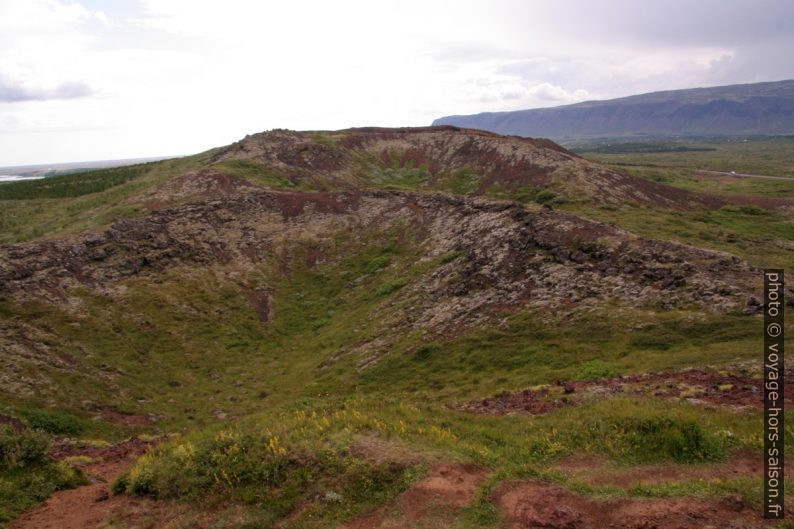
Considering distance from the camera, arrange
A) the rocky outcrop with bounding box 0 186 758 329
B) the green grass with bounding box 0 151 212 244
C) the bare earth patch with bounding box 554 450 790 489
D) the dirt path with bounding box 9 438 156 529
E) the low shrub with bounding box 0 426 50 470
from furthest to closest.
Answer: the green grass with bounding box 0 151 212 244 → the rocky outcrop with bounding box 0 186 758 329 → the low shrub with bounding box 0 426 50 470 → the dirt path with bounding box 9 438 156 529 → the bare earth patch with bounding box 554 450 790 489

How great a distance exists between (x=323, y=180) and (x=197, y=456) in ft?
223

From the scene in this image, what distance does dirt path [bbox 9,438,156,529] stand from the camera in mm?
14930

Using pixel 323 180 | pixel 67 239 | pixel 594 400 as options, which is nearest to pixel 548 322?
pixel 594 400

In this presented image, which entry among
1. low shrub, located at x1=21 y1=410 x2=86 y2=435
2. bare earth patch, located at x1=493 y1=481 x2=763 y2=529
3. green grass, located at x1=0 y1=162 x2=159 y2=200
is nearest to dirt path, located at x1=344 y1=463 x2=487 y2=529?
bare earth patch, located at x1=493 y1=481 x2=763 y2=529

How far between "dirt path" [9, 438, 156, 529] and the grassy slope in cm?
97

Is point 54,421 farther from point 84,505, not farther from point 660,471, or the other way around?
point 660,471

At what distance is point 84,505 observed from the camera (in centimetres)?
1612

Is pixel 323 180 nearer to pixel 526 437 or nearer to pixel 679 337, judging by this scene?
pixel 679 337

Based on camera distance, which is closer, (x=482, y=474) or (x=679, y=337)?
(x=482, y=474)

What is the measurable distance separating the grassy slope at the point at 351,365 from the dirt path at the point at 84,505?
3.19ft

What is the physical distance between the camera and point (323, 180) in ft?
267

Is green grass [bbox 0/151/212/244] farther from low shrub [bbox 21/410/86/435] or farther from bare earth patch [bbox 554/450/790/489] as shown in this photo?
bare earth patch [bbox 554/450/790/489]

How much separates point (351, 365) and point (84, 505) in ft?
74.1

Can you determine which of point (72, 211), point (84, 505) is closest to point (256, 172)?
point (72, 211)
